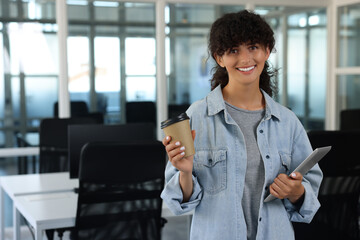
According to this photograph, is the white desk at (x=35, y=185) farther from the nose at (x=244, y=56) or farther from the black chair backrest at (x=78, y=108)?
the nose at (x=244, y=56)

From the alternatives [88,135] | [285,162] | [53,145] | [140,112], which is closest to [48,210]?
[88,135]

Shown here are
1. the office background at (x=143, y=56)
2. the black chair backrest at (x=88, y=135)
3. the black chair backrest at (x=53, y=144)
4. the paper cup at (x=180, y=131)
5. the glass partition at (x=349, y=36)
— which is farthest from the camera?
the glass partition at (x=349, y=36)

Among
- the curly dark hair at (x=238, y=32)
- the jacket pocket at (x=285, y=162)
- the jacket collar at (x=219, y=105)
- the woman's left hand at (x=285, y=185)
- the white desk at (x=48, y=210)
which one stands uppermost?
the curly dark hair at (x=238, y=32)

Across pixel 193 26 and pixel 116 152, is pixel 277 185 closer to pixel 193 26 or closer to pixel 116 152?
pixel 116 152

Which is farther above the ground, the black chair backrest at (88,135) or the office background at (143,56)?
the office background at (143,56)

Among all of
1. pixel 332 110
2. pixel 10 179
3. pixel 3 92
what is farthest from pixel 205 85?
pixel 10 179

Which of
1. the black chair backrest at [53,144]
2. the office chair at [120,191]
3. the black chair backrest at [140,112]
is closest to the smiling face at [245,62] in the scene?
the office chair at [120,191]

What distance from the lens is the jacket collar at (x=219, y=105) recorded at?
1.56m

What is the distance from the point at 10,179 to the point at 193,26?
258 cm

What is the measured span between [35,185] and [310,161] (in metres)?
2.28

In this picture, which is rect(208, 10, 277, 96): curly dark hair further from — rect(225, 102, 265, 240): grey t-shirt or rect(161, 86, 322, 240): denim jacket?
rect(225, 102, 265, 240): grey t-shirt

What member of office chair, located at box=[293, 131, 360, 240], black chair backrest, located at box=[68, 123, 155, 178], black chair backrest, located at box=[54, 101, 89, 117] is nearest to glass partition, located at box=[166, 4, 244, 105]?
black chair backrest, located at box=[54, 101, 89, 117]

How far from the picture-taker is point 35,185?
3348 mm

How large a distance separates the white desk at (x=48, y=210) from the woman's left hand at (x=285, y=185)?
51.4 inches
